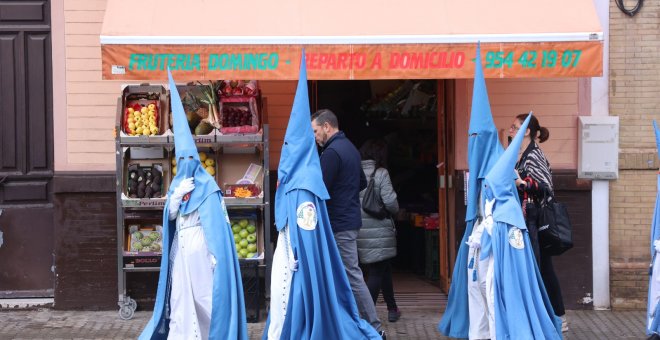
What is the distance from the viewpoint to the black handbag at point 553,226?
8.41 meters

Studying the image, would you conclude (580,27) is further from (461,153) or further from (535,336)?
(535,336)

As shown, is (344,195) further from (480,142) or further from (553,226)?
(553,226)

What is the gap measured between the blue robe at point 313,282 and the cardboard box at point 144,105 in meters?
1.93

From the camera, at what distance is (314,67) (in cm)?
869

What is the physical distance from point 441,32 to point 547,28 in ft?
3.09

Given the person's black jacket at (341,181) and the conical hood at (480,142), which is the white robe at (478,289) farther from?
the person's black jacket at (341,181)

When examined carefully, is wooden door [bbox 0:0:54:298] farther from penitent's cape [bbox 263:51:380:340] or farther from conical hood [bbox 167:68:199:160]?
penitent's cape [bbox 263:51:380:340]

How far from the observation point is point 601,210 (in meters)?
10.0

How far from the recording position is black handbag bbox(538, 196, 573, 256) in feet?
27.6

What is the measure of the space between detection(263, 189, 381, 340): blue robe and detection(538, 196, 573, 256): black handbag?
1830mm

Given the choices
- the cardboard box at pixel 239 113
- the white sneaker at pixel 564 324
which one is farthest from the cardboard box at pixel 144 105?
the white sneaker at pixel 564 324

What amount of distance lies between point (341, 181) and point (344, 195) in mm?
119

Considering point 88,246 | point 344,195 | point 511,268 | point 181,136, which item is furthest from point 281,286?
point 88,246

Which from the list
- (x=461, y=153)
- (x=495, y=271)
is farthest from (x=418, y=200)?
(x=495, y=271)
